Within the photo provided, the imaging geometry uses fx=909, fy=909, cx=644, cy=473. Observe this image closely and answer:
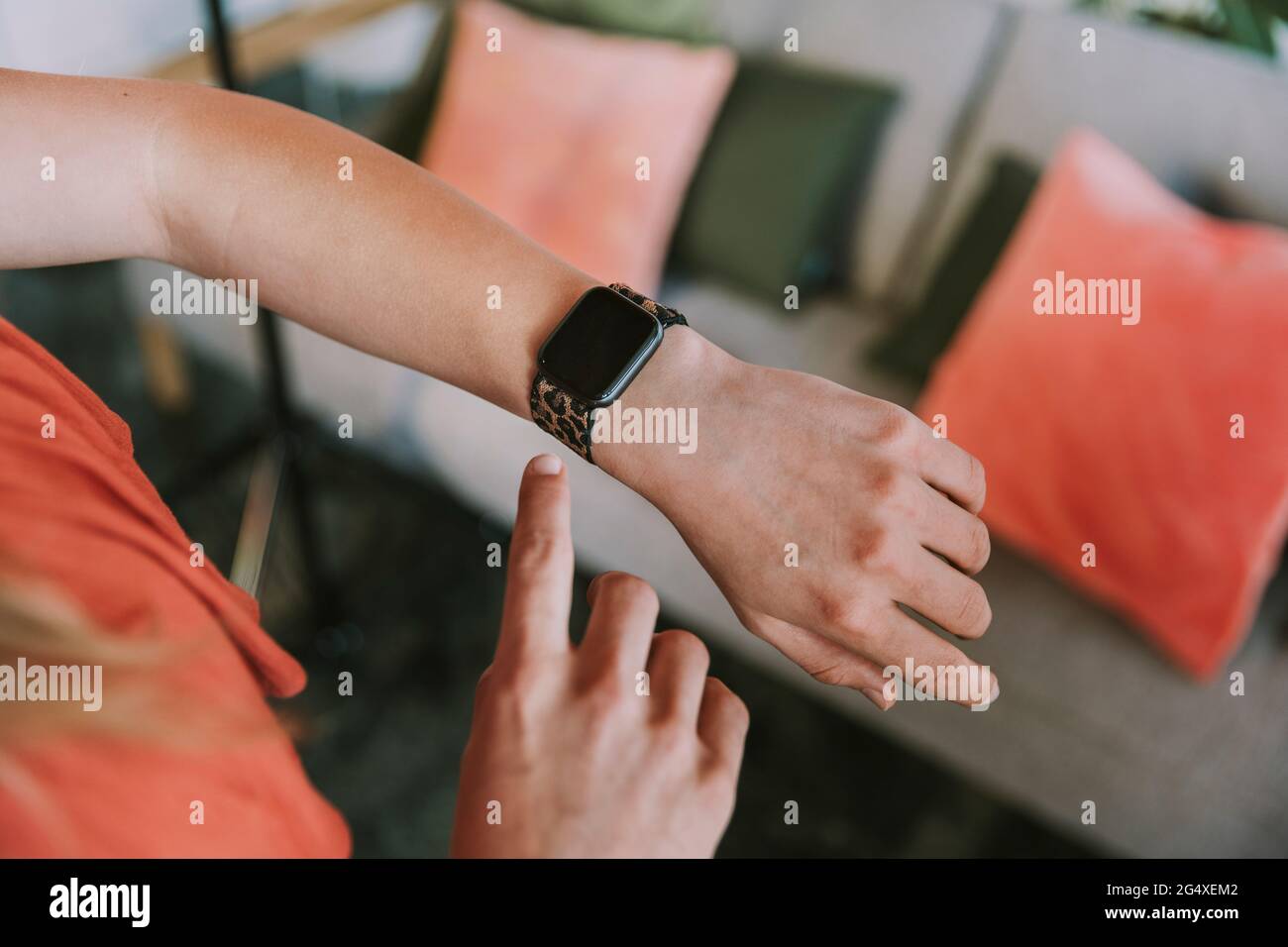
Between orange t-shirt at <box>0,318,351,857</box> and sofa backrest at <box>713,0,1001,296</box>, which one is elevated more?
sofa backrest at <box>713,0,1001,296</box>

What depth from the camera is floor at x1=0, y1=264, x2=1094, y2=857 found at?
1.30m

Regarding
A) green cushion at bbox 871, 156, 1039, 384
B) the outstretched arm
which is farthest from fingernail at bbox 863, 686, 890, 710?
green cushion at bbox 871, 156, 1039, 384

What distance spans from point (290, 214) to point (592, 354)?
0.19 metres

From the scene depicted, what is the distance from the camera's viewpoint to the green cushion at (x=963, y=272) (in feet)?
4.08

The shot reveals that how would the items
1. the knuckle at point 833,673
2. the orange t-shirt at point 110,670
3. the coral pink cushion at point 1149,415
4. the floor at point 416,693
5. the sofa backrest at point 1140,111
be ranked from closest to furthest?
the orange t-shirt at point 110,670
the knuckle at point 833,673
the coral pink cushion at point 1149,415
the sofa backrest at point 1140,111
the floor at point 416,693

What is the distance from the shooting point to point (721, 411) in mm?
471

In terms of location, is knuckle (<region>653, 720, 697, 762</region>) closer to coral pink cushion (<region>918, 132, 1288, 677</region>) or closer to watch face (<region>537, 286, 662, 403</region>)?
watch face (<region>537, 286, 662, 403</region>)

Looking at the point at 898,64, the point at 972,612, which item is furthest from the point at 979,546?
the point at 898,64

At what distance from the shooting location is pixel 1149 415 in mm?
994

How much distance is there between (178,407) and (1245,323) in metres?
1.86

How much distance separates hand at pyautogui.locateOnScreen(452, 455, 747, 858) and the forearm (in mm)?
112

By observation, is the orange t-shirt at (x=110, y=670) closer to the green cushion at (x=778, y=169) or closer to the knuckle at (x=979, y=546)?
the knuckle at (x=979, y=546)

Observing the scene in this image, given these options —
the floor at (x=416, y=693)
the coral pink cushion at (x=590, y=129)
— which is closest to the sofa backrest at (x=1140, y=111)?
the coral pink cushion at (x=590, y=129)
